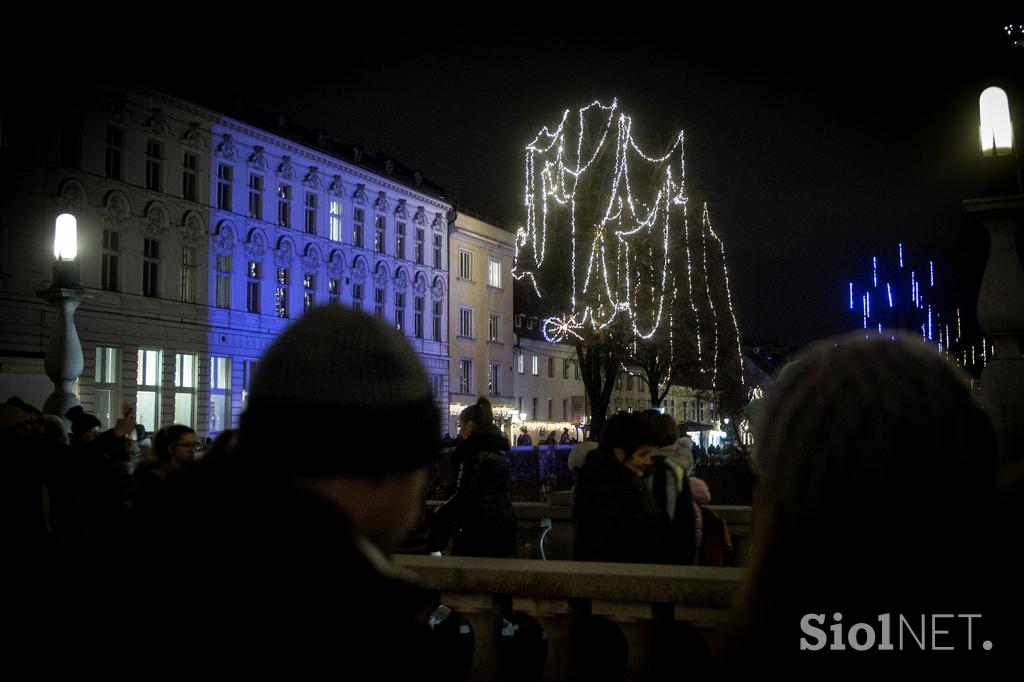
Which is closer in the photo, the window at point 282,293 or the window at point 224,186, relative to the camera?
the window at point 224,186

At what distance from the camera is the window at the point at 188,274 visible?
35.5 metres

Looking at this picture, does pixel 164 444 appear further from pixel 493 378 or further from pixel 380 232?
pixel 493 378

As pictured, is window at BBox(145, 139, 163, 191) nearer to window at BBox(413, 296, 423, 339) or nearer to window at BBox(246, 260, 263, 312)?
window at BBox(246, 260, 263, 312)

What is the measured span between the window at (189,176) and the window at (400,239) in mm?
13248

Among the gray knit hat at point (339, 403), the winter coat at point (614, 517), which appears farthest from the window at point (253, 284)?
the gray knit hat at point (339, 403)

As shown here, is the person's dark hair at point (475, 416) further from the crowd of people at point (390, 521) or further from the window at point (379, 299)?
the window at point (379, 299)

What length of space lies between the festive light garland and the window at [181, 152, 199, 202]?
43.1 ft

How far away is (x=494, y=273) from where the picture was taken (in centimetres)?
5559

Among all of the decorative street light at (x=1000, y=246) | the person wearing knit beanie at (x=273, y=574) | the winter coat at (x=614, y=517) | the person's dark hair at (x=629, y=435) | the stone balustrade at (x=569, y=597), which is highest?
the decorative street light at (x=1000, y=246)

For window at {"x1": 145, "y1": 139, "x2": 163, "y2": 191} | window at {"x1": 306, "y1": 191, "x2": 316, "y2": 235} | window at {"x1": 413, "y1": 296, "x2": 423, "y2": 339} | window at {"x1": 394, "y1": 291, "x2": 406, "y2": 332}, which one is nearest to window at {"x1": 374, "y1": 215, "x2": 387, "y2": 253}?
window at {"x1": 394, "y1": 291, "x2": 406, "y2": 332}

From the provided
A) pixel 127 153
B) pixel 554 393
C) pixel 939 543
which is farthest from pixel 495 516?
pixel 554 393

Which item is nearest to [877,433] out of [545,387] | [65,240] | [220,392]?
[65,240]

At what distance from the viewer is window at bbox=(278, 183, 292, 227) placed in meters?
40.4

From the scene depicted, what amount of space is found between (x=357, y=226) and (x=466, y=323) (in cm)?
994
